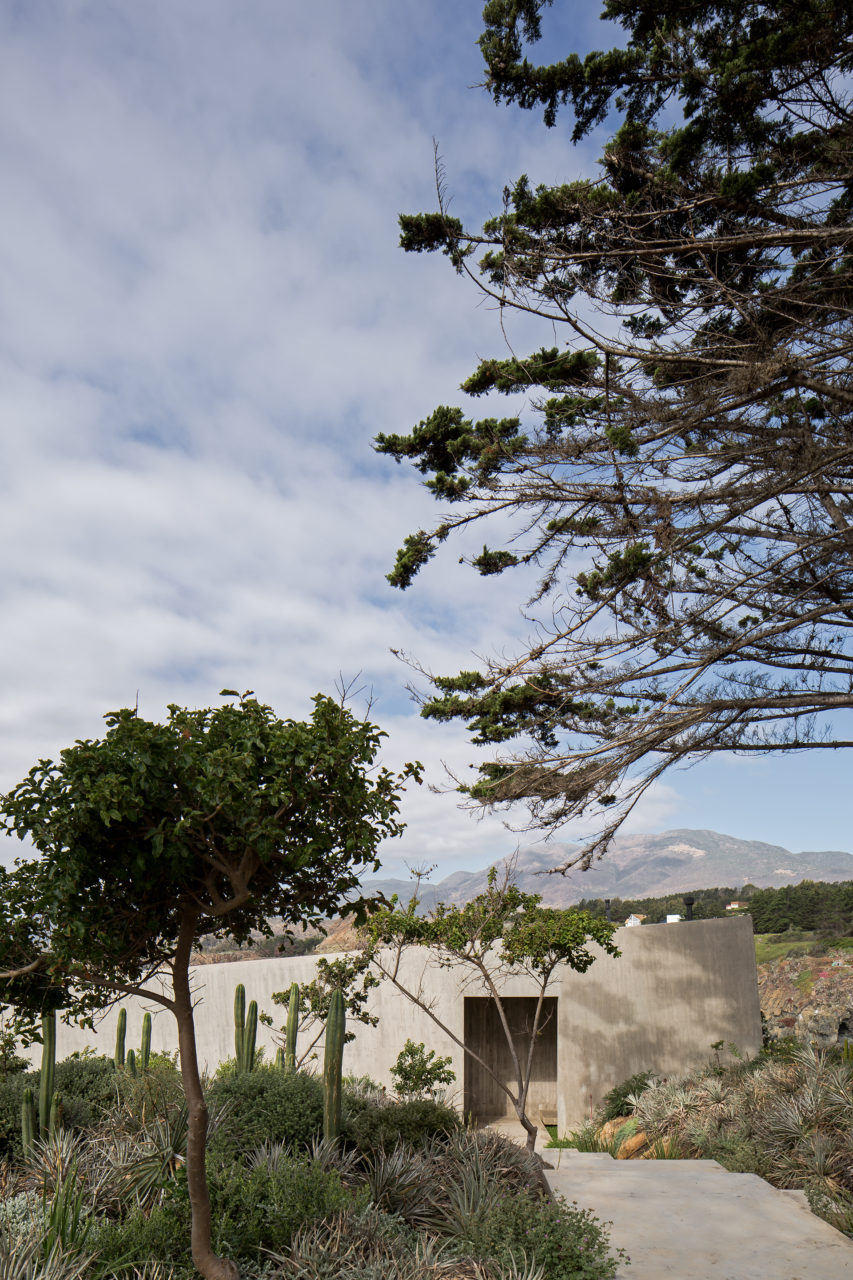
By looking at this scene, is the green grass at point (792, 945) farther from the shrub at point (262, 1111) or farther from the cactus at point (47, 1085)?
the cactus at point (47, 1085)

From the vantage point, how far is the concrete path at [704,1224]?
5.50m

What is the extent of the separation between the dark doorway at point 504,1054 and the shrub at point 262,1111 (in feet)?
27.2

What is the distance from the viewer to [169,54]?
6090mm

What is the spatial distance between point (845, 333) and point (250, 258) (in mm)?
4752

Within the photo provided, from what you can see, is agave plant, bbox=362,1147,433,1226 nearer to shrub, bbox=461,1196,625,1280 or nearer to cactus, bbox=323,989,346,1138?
cactus, bbox=323,989,346,1138

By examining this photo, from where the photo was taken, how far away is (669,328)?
802 cm

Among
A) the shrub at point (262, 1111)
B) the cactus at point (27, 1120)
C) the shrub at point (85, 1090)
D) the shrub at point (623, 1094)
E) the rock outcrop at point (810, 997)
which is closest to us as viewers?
the shrub at point (262, 1111)

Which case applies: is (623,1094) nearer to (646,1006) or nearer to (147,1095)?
(646,1006)

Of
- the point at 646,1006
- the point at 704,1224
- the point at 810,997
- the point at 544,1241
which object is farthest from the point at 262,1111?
the point at 810,997

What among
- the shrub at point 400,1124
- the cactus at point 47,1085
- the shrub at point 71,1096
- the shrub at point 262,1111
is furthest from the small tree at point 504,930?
the shrub at point 71,1096

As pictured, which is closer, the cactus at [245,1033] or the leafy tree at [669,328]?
the leafy tree at [669,328]

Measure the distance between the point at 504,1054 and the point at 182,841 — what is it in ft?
46.0

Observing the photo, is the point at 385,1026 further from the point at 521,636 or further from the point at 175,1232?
the point at 175,1232

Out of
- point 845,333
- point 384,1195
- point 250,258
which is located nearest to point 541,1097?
point 384,1195
